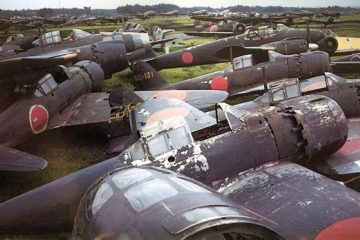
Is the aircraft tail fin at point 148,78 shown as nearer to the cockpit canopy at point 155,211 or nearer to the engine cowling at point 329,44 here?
the engine cowling at point 329,44

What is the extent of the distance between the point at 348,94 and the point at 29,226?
685 cm

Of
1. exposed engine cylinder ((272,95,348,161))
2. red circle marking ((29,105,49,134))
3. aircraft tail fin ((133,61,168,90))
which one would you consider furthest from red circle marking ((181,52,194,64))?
exposed engine cylinder ((272,95,348,161))

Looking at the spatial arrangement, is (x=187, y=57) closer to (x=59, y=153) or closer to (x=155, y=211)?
(x=59, y=153)

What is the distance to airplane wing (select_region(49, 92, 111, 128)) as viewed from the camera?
31.7 feet

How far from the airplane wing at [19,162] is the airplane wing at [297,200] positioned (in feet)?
11.0

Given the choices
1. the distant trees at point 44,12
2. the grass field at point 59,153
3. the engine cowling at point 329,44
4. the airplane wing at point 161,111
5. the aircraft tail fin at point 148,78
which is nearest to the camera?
the grass field at point 59,153

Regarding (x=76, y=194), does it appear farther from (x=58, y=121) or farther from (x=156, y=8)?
(x=156, y=8)

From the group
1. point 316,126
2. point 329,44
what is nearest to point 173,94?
point 316,126

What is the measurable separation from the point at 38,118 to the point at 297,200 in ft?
20.8

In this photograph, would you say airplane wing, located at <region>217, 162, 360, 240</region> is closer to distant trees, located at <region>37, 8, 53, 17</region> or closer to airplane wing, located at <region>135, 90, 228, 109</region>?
airplane wing, located at <region>135, 90, 228, 109</region>

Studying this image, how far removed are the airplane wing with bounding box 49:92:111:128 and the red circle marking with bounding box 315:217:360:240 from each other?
622 centimetres

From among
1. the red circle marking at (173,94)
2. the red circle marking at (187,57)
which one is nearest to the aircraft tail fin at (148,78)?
the red circle marking at (173,94)

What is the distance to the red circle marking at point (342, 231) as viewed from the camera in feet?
13.9

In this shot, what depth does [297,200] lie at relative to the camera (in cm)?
502
